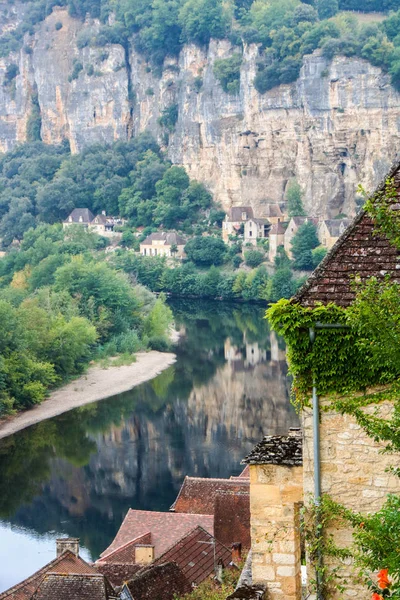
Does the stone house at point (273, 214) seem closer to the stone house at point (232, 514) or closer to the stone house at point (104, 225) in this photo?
the stone house at point (104, 225)

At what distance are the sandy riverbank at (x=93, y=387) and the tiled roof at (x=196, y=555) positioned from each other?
63.3 feet

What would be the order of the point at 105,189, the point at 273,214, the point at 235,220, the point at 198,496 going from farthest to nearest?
the point at 105,189
the point at 235,220
the point at 273,214
the point at 198,496

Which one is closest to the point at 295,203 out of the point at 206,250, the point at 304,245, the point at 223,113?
the point at 304,245

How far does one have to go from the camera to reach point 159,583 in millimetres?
15328

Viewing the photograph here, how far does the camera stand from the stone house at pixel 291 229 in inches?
3314

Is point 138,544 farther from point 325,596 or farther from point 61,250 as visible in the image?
point 61,250

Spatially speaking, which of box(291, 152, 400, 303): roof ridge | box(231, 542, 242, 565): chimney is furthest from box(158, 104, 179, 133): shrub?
box(291, 152, 400, 303): roof ridge

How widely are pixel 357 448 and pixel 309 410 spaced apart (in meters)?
0.43

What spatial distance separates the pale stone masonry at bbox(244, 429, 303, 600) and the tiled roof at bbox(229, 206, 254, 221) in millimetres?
84301

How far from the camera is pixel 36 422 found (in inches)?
1501

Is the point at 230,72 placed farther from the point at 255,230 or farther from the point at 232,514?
the point at 232,514

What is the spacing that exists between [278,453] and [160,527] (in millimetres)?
12528

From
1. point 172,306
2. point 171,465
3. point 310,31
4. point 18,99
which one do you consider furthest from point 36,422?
point 18,99

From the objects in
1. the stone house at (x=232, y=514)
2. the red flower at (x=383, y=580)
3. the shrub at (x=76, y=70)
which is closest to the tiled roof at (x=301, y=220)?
the shrub at (x=76, y=70)
